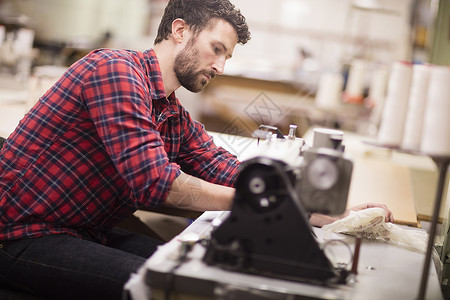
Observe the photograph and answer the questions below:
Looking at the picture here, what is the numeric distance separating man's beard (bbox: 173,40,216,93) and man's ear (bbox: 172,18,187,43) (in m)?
0.03

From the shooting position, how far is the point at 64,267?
1259 mm

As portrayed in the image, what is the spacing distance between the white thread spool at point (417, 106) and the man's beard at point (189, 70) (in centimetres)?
60

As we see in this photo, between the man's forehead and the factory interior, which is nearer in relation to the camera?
the factory interior

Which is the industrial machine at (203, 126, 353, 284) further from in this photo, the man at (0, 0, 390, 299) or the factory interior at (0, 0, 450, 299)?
the man at (0, 0, 390, 299)

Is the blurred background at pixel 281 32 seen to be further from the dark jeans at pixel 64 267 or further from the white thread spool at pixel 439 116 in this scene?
the white thread spool at pixel 439 116

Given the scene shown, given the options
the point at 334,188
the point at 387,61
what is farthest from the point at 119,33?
the point at 334,188

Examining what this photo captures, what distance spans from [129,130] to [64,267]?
1.13ft

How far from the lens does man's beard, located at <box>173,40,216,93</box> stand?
1457 millimetres

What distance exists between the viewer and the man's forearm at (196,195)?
1225 mm

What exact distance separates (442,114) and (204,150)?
0.83 meters

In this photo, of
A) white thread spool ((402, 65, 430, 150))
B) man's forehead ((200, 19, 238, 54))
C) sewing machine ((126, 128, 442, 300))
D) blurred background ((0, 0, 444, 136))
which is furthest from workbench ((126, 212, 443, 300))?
blurred background ((0, 0, 444, 136))

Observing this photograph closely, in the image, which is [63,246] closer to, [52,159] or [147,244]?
[52,159]

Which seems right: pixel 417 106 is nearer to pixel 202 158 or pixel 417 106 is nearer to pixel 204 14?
pixel 204 14

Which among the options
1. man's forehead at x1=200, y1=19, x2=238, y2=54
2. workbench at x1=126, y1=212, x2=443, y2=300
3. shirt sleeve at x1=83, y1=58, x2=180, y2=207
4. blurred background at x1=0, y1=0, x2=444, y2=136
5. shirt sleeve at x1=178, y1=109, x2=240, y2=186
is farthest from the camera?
blurred background at x1=0, y1=0, x2=444, y2=136
